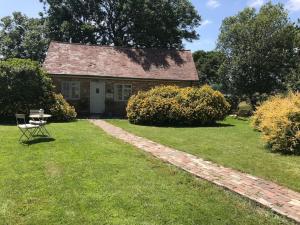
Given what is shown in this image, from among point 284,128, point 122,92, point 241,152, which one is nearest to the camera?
point 241,152

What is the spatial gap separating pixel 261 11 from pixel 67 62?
1620cm

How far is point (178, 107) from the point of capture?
714 inches

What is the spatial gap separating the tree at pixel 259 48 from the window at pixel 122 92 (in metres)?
10.7

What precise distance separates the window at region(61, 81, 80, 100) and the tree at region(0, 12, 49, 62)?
44.4 ft

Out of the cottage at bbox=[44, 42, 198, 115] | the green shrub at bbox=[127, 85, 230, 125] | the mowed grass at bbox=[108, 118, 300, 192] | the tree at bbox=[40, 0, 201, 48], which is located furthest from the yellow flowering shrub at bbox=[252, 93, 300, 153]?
the tree at bbox=[40, 0, 201, 48]

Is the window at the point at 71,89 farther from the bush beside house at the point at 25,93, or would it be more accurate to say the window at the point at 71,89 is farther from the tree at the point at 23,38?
the tree at the point at 23,38

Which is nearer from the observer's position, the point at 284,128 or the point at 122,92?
the point at 284,128

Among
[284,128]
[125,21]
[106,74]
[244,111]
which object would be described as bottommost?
[244,111]

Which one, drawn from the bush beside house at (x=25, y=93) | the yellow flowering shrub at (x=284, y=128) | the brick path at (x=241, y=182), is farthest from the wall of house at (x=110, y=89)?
the yellow flowering shrub at (x=284, y=128)

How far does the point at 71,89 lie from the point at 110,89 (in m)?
2.41

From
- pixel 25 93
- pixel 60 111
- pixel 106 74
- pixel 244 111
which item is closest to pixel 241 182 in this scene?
pixel 60 111

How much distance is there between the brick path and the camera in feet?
19.0

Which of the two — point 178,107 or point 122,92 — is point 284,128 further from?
point 122,92

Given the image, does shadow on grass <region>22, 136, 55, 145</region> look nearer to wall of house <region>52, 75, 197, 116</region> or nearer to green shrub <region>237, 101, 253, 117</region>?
wall of house <region>52, 75, 197, 116</region>
